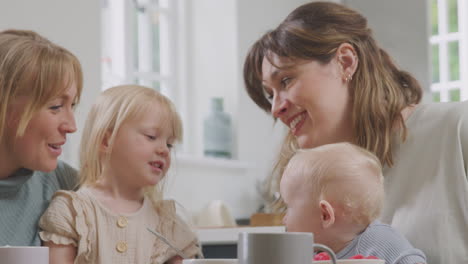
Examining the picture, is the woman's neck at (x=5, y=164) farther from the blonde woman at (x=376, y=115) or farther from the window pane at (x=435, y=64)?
the window pane at (x=435, y=64)

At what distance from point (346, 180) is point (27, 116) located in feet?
2.25

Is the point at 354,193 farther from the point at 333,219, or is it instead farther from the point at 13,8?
the point at 13,8

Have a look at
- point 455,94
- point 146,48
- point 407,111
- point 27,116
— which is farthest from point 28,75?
point 455,94

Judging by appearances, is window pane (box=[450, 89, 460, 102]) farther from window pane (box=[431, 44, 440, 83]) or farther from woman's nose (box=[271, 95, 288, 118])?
woman's nose (box=[271, 95, 288, 118])

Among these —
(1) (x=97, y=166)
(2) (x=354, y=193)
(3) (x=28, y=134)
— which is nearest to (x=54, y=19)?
(1) (x=97, y=166)

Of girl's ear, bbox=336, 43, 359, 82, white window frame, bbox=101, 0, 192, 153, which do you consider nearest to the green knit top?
girl's ear, bbox=336, 43, 359, 82

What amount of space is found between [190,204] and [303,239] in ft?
13.8

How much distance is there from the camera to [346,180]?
1528mm

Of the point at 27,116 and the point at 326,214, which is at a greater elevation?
the point at 27,116

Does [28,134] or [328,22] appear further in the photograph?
[328,22]

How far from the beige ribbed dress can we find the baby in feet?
1.57

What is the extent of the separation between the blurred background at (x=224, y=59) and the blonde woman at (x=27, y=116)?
289 centimetres

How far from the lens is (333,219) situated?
1.51 metres

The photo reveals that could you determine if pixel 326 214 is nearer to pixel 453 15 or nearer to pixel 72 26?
pixel 72 26
